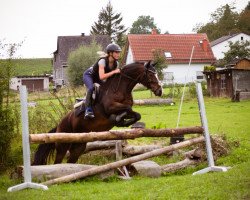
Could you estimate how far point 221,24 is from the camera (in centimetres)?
6788

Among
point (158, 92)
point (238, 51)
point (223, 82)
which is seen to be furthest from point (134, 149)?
point (238, 51)

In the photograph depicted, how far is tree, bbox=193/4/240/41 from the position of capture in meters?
60.6

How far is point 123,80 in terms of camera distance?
7648 mm

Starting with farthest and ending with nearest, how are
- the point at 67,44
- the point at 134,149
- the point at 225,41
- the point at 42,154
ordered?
the point at 67,44 < the point at 225,41 < the point at 134,149 < the point at 42,154

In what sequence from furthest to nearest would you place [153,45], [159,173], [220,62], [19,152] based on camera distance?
[153,45], [220,62], [19,152], [159,173]

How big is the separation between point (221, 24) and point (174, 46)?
18.6m

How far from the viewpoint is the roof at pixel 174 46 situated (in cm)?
5069

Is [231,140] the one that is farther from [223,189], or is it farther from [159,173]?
[223,189]

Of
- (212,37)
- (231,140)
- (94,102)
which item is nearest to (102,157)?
(94,102)

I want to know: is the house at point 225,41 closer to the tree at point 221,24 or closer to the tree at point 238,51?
the tree at point 221,24

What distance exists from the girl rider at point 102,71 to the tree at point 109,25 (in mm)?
66749

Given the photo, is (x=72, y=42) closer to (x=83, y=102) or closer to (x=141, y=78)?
(x=83, y=102)

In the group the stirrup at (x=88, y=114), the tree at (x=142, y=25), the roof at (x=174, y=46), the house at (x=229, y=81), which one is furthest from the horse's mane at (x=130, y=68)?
the tree at (x=142, y=25)

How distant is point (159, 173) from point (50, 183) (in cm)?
213
